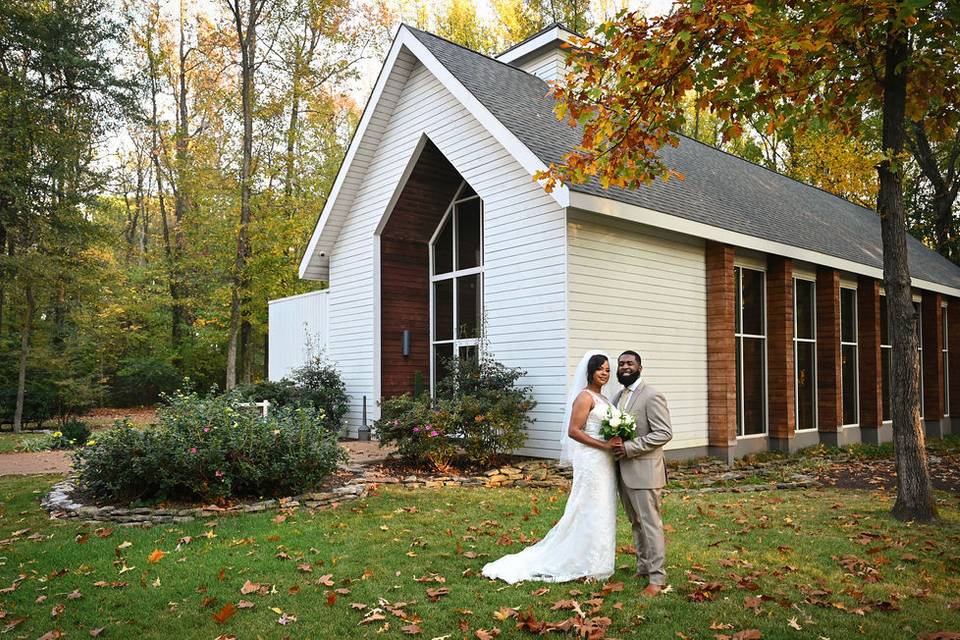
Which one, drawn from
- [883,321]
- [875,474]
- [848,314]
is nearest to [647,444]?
[875,474]

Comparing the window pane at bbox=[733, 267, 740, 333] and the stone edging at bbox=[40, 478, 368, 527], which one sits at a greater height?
the window pane at bbox=[733, 267, 740, 333]

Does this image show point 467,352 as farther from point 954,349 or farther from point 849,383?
point 954,349

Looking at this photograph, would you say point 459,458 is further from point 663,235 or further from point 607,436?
point 607,436

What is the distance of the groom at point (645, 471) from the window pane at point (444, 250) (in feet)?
34.0

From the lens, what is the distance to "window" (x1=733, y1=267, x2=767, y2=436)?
1483cm

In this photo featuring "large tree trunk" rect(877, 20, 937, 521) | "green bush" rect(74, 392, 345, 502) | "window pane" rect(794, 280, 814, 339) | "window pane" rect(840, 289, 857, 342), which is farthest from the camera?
"window pane" rect(840, 289, 857, 342)

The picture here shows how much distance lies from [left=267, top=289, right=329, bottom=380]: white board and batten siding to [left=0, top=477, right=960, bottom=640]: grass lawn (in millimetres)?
9476

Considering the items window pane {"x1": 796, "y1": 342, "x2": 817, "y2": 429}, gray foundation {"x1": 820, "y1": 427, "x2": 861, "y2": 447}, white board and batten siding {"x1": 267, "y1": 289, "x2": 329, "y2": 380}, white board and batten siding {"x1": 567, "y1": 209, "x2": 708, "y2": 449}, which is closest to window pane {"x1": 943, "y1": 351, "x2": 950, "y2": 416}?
gray foundation {"x1": 820, "y1": 427, "x2": 861, "y2": 447}

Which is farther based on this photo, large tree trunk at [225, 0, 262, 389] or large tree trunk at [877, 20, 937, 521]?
large tree trunk at [225, 0, 262, 389]

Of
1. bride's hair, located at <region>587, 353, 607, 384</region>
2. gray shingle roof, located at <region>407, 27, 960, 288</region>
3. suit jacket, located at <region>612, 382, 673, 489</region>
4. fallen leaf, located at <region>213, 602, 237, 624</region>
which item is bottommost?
fallen leaf, located at <region>213, 602, 237, 624</region>

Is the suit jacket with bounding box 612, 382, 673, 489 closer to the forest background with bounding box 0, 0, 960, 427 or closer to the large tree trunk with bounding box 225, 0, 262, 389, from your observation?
the forest background with bounding box 0, 0, 960, 427

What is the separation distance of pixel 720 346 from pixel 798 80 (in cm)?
626

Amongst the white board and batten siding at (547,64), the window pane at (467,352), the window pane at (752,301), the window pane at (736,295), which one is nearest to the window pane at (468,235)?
the window pane at (467,352)

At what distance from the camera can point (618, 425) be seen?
5.36 meters
